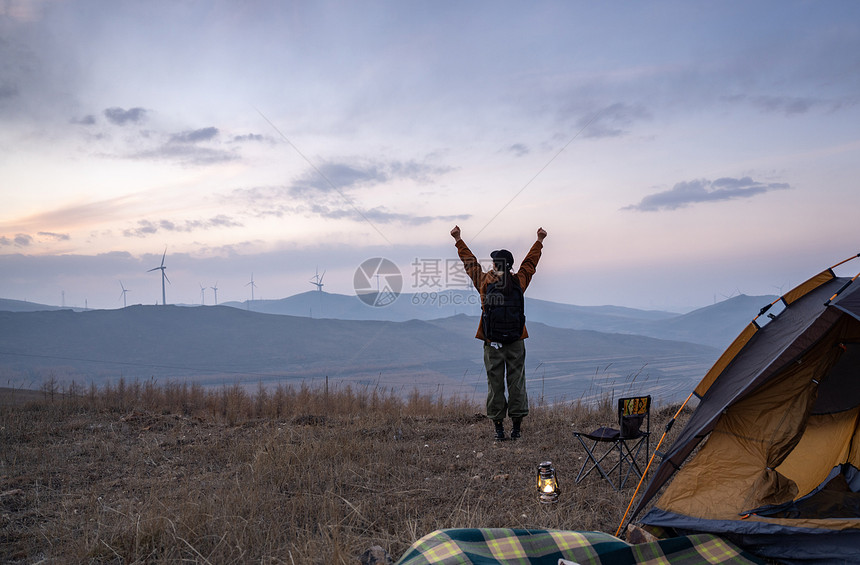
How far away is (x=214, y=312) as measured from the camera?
15812cm

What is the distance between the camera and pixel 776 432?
4191 millimetres

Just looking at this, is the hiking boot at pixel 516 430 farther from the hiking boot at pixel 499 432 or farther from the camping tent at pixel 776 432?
the camping tent at pixel 776 432

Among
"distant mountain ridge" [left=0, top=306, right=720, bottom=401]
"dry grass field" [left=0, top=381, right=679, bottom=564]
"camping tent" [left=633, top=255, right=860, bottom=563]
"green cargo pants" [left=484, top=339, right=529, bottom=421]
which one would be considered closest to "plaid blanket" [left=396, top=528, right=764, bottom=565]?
"camping tent" [left=633, top=255, right=860, bottom=563]

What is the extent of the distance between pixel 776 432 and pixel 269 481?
424 cm

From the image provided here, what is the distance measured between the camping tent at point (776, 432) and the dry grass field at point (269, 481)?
0.63 meters

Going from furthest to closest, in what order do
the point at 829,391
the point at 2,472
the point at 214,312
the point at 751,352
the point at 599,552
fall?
the point at 214,312, the point at 2,472, the point at 829,391, the point at 751,352, the point at 599,552

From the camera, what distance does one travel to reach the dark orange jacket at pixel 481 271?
21.5 ft

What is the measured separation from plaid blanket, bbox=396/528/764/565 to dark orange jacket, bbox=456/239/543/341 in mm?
3501

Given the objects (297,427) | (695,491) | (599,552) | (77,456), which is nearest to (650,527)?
(695,491)

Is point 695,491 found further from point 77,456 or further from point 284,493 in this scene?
point 77,456

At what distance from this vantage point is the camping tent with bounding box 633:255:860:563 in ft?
12.2

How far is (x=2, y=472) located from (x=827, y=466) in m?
7.71

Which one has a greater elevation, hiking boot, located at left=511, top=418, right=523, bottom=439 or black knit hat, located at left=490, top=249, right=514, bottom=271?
black knit hat, located at left=490, top=249, right=514, bottom=271

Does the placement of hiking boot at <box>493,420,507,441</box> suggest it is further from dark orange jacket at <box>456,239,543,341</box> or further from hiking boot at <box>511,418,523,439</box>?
dark orange jacket at <box>456,239,543,341</box>
